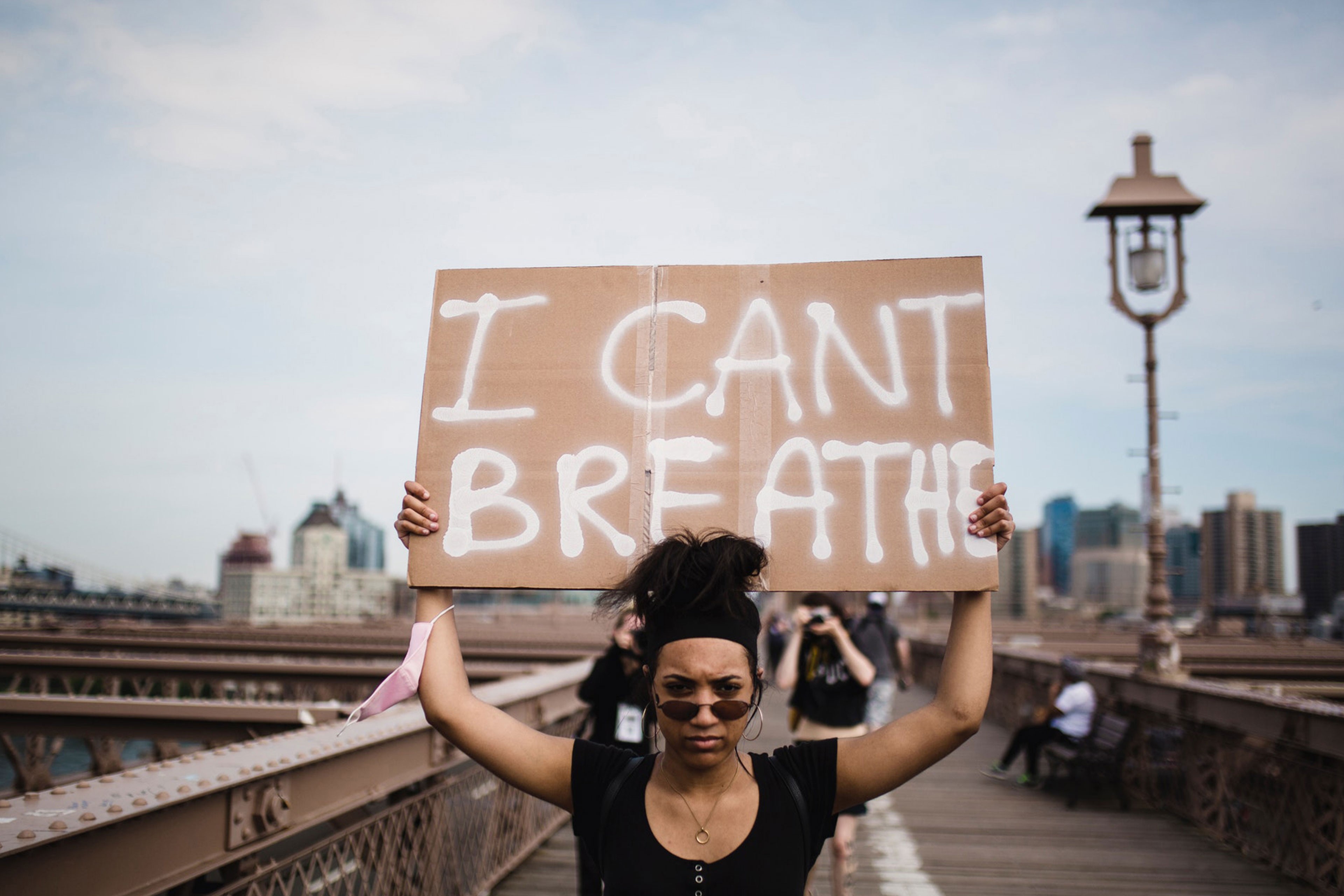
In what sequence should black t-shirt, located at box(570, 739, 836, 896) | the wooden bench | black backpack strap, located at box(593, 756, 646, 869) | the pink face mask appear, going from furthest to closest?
the wooden bench < the pink face mask < black backpack strap, located at box(593, 756, 646, 869) < black t-shirt, located at box(570, 739, 836, 896)

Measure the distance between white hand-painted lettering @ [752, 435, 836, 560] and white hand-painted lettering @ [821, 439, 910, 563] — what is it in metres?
0.05

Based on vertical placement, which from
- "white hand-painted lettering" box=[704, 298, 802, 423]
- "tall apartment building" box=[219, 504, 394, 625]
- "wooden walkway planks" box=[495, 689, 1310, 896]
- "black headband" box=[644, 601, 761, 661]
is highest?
"white hand-painted lettering" box=[704, 298, 802, 423]

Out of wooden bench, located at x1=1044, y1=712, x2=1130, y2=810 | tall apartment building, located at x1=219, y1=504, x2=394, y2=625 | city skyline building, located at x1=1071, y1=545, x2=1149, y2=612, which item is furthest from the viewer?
city skyline building, located at x1=1071, y1=545, x2=1149, y2=612

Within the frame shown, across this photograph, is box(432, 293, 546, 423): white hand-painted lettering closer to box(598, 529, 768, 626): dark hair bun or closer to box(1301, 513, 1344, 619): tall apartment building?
box(598, 529, 768, 626): dark hair bun

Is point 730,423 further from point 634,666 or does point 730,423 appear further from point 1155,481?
point 1155,481

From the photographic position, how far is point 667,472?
239 cm

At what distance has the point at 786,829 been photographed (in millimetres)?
2086

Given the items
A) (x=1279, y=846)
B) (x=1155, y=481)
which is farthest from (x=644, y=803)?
(x=1155, y=481)

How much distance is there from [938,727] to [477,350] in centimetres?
148

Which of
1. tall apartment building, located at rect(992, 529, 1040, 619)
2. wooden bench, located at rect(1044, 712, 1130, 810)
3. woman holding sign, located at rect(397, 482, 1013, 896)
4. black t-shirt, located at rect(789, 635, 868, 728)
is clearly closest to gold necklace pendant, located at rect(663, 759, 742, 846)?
woman holding sign, located at rect(397, 482, 1013, 896)

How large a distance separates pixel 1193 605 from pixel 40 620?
6088 inches

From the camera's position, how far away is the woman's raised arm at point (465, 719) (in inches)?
87.0

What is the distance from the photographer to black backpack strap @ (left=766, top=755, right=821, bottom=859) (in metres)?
2.11

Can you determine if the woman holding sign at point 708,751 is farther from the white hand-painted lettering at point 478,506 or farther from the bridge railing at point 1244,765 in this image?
the bridge railing at point 1244,765
